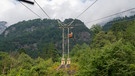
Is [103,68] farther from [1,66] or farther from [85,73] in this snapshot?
[1,66]

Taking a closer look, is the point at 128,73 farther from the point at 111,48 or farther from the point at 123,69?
the point at 111,48

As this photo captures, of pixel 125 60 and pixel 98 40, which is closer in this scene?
pixel 125 60

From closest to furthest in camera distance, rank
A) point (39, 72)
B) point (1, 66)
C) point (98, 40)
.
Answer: point (39, 72) < point (98, 40) < point (1, 66)

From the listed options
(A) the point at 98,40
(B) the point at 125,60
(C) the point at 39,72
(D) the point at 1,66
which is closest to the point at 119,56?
(B) the point at 125,60

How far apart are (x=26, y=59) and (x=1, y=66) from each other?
7.52m

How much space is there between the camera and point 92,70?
26625 millimetres

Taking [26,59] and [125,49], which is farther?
[26,59]

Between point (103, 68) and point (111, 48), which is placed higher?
point (111, 48)

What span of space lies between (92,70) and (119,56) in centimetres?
286

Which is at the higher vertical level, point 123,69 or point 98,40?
point 98,40

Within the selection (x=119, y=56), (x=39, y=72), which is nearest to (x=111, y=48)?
(x=119, y=56)

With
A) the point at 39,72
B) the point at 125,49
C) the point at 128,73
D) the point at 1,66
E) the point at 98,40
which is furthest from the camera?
the point at 1,66

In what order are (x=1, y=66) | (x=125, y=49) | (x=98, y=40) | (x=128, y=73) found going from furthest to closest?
(x=1, y=66)
(x=98, y=40)
(x=125, y=49)
(x=128, y=73)

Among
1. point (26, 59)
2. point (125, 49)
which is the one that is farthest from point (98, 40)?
point (125, 49)
